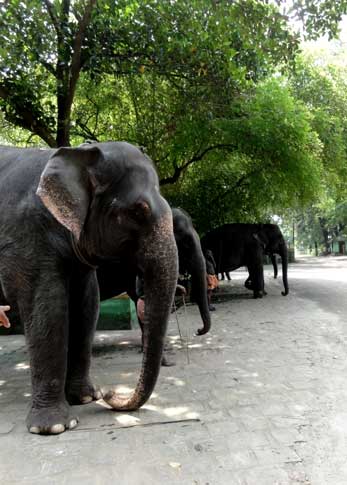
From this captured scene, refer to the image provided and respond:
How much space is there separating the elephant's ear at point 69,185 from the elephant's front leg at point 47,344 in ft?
1.85

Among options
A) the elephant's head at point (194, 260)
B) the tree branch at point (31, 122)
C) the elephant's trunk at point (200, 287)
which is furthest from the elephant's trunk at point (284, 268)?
the tree branch at point (31, 122)

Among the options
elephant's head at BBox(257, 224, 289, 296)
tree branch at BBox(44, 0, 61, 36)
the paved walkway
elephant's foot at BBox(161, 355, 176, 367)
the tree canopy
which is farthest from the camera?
elephant's head at BBox(257, 224, 289, 296)

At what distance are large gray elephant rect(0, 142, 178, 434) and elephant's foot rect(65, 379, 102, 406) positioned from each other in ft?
1.31

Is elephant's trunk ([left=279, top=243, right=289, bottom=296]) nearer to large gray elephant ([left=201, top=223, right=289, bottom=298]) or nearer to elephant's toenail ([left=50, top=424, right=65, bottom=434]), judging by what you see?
large gray elephant ([left=201, top=223, right=289, bottom=298])

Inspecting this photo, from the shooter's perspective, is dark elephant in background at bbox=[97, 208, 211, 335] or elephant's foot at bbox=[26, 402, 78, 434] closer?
elephant's foot at bbox=[26, 402, 78, 434]

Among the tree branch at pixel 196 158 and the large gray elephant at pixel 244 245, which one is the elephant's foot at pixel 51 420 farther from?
the large gray elephant at pixel 244 245

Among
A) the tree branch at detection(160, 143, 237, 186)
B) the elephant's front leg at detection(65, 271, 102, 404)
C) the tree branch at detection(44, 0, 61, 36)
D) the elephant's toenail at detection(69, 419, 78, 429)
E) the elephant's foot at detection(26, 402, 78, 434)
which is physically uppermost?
the tree branch at detection(44, 0, 61, 36)

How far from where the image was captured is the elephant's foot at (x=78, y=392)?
3.76 m

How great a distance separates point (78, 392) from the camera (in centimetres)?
378

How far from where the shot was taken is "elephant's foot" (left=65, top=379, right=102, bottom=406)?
12.3 ft

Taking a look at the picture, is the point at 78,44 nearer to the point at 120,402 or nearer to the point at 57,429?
the point at 120,402

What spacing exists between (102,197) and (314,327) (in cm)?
512

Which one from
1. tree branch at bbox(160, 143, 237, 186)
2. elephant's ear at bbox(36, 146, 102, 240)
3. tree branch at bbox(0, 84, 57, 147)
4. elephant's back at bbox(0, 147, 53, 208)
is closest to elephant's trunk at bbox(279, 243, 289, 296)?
tree branch at bbox(160, 143, 237, 186)

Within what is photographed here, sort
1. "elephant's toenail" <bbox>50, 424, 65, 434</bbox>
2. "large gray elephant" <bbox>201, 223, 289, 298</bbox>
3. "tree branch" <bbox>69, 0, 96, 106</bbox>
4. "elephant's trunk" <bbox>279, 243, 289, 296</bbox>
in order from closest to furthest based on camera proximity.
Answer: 1. "elephant's toenail" <bbox>50, 424, 65, 434</bbox>
2. "tree branch" <bbox>69, 0, 96, 106</bbox>
3. "elephant's trunk" <bbox>279, 243, 289, 296</bbox>
4. "large gray elephant" <bbox>201, 223, 289, 298</bbox>
